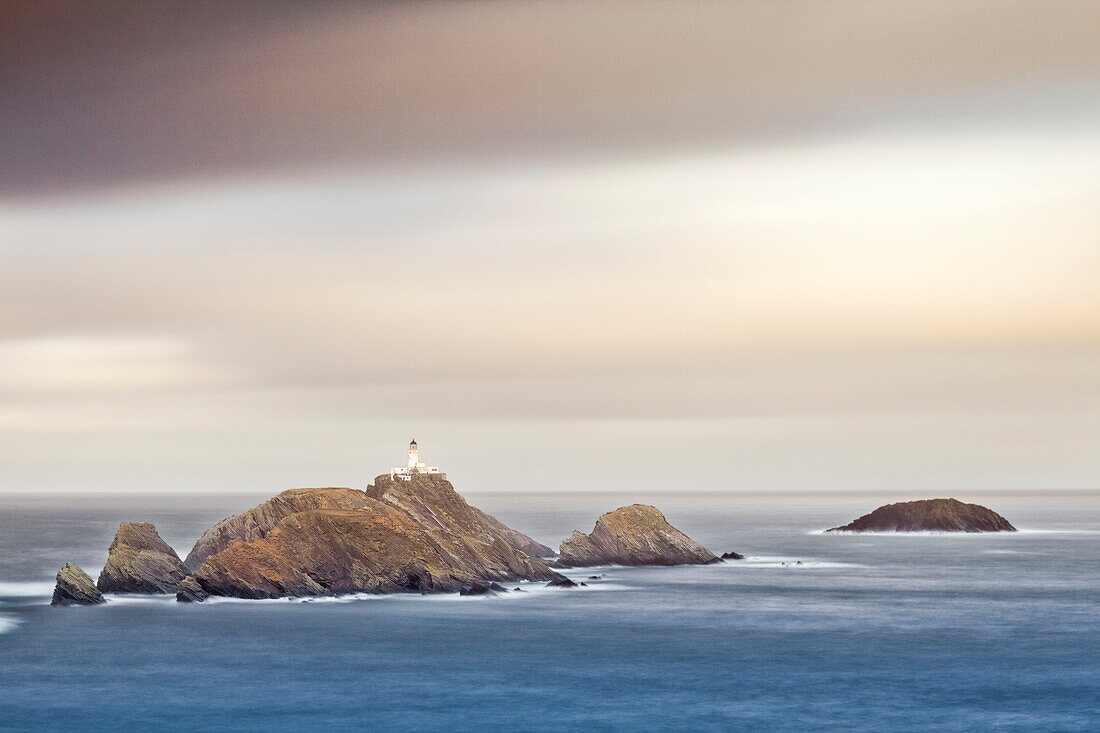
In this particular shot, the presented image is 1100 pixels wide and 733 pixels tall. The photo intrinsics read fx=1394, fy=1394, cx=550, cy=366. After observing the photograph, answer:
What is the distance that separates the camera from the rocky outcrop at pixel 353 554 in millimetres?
121688

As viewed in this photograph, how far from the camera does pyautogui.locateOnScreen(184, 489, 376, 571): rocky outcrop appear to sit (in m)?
127

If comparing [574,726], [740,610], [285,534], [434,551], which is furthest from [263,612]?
[574,726]

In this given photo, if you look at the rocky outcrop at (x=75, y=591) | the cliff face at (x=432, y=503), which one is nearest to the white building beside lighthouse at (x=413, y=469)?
the cliff face at (x=432, y=503)

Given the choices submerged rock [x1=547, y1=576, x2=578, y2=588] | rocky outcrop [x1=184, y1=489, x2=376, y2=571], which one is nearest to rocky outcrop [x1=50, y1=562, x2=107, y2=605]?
rocky outcrop [x1=184, y1=489, x2=376, y2=571]

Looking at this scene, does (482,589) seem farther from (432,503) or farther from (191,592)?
(191,592)

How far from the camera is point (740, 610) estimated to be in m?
120

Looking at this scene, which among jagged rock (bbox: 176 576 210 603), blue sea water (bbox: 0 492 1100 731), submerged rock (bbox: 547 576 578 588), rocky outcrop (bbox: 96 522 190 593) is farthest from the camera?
submerged rock (bbox: 547 576 578 588)

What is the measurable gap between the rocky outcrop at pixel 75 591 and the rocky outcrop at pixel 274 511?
13272mm

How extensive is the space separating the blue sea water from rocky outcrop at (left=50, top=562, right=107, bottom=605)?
312cm

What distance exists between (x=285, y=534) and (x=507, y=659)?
1453 inches

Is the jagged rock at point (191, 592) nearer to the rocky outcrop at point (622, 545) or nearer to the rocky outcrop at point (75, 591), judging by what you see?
the rocky outcrop at point (75, 591)

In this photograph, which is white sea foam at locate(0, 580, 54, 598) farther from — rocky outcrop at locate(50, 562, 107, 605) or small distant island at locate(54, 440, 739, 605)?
rocky outcrop at locate(50, 562, 107, 605)

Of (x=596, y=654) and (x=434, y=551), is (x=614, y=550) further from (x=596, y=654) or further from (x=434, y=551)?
(x=596, y=654)

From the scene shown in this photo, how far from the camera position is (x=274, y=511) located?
5098 inches
